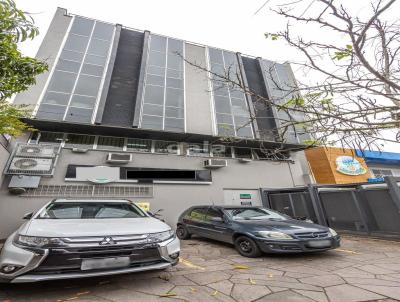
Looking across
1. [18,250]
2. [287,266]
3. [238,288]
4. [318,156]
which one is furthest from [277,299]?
[318,156]

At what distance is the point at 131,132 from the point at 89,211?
256 inches

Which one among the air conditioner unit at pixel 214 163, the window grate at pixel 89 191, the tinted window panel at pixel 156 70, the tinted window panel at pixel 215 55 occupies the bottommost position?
the window grate at pixel 89 191

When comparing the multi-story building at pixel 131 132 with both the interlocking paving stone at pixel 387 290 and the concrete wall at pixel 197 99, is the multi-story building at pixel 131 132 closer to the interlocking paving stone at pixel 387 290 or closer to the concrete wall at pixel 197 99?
the concrete wall at pixel 197 99

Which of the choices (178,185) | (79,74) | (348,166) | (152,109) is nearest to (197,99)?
(152,109)

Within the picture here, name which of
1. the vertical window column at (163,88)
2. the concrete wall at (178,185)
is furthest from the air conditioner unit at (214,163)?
the vertical window column at (163,88)

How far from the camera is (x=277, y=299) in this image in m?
2.56

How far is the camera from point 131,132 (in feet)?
32.8

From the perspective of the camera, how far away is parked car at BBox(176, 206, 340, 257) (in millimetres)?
4328

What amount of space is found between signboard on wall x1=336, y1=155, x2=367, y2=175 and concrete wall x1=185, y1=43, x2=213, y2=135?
26.4 ft

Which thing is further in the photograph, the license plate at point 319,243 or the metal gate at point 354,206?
the metal gate at point 354,206

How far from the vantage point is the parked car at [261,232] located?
4328mm

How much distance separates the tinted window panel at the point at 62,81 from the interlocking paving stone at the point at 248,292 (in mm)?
10826

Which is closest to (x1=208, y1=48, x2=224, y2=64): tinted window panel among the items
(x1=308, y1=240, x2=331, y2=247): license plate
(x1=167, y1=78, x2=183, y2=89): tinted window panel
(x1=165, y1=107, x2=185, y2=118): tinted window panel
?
(x1=167, y1=78, x2=183, y2=89): tinted window panel

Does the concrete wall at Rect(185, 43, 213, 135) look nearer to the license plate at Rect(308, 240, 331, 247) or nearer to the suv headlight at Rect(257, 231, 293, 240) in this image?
the suv headlight at Rect(257, 231, 293, 240)
